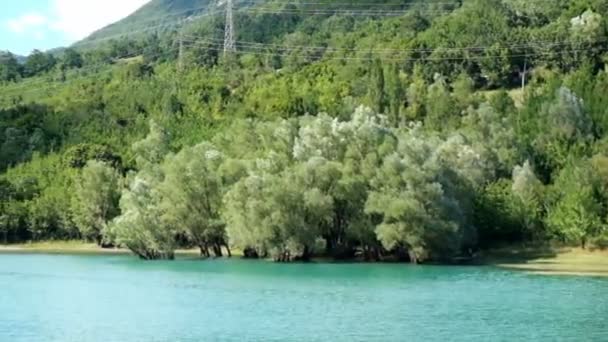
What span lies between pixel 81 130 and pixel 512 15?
221 ft

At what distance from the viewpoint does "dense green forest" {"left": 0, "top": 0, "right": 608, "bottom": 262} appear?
7569 centimetres

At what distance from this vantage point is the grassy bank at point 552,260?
219ft

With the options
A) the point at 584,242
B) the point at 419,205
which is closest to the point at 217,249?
the point at 419,205

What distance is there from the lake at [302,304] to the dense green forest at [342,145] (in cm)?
622

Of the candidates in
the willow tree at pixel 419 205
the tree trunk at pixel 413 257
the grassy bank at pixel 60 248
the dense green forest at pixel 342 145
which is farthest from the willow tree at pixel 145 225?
the tree trunk at pixel 413 257

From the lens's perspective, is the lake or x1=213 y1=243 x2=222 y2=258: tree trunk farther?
x1=213 y1=243 x2=222 y2=258: tree trunk

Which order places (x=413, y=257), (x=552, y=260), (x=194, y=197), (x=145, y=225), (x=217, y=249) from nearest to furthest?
(x=552, y=260)
(x=413, y=257)
(x=145, y=225)
(x=194, y=197)
(x=217, y=249)

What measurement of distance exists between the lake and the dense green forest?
245 inches

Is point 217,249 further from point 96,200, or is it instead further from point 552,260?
point 552,260

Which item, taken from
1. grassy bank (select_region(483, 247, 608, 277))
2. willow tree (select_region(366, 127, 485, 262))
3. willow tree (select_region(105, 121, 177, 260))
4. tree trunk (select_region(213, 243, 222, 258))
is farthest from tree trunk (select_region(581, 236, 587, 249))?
willow tree (select_region(105, 121, 177, 260))

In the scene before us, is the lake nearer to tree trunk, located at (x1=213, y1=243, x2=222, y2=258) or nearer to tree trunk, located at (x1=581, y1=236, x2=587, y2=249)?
tree trunk, located at (x1=581, y1=236, x2=587, y2=249)

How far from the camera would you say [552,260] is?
2886 inches

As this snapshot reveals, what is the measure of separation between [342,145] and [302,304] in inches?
1313

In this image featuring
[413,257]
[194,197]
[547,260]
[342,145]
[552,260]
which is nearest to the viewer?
[552,260]
